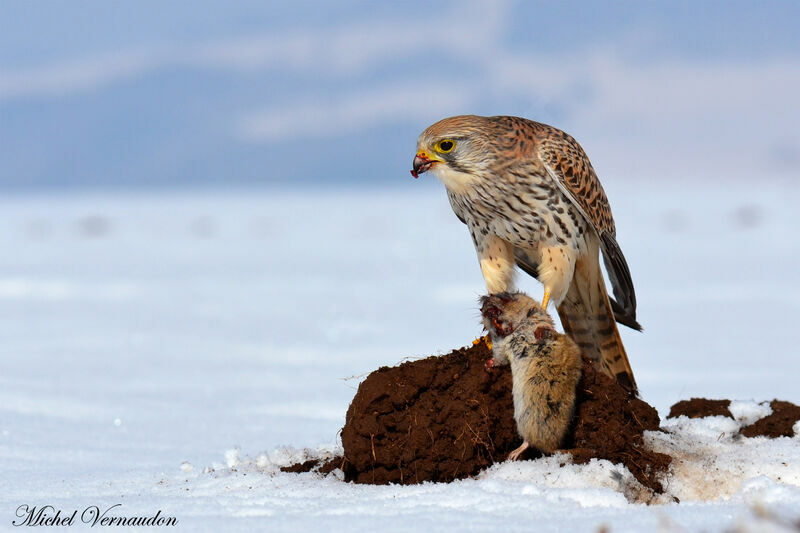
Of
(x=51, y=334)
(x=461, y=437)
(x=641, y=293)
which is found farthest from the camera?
(x=641, y=293)

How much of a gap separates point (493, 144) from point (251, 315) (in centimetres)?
733

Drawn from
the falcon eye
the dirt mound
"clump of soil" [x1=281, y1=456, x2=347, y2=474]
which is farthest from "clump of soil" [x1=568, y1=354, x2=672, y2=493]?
the falcon eye

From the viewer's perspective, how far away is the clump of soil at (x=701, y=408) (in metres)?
5.21

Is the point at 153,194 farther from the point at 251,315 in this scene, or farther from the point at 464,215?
the point at 464,215

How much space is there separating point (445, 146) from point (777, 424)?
2196 mm

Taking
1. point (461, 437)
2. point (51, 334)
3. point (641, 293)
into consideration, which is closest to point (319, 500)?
point (461, 437)

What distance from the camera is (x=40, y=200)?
32938 millimetres

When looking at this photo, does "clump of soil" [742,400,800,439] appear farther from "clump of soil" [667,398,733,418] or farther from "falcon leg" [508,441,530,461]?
"falcon leg" [508,441,530,461]

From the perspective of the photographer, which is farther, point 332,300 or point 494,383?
point 332,300

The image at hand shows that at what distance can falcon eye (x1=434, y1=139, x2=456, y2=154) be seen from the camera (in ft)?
15.3

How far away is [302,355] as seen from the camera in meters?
9.14

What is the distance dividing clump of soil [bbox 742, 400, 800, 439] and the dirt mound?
1.15m
